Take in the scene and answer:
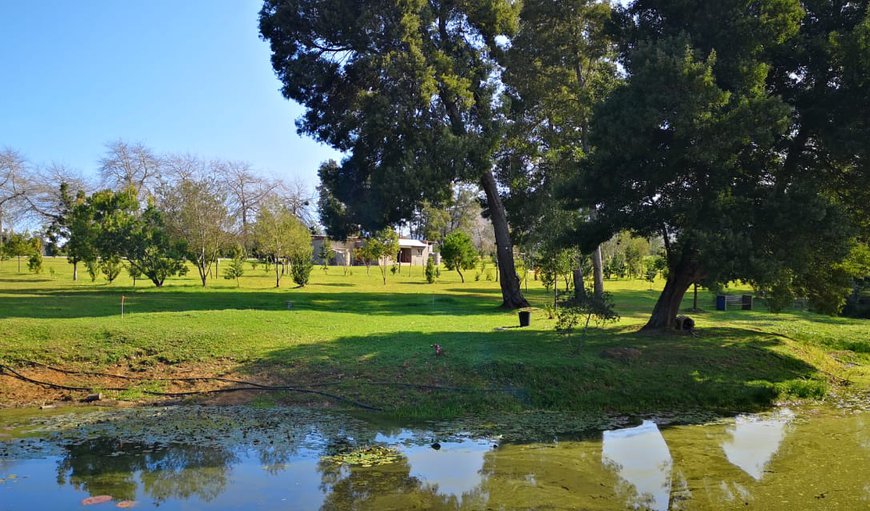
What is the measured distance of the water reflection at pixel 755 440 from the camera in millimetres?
7953

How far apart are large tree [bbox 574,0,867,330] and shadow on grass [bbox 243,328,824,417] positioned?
6.22ft

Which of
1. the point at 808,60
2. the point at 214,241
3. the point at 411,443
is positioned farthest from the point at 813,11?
the point at 214,241

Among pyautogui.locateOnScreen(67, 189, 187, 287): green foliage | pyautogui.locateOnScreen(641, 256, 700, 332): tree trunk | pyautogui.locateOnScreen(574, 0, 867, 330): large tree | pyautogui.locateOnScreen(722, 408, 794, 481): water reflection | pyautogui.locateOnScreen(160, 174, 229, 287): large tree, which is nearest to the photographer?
pyautogui.locateOnScreen(722, 408, 794, 481): water reflection

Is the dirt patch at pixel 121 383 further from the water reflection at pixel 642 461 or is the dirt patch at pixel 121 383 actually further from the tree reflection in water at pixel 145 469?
the water reflection at pixel 642 461

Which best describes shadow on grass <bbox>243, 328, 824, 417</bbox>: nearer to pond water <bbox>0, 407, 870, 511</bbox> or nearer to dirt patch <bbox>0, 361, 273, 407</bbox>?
dirt patch <bbox>0, 361, 273, 407</bbox>

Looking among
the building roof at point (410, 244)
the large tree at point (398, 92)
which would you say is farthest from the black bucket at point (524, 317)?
the building roof at point (410, 244)

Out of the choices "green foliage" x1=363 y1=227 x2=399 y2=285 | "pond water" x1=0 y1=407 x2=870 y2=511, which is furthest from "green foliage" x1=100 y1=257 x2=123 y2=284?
"pond water" x1=0 y1=407 x2=870 y2=511

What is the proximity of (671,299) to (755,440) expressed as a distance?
22.4 feet

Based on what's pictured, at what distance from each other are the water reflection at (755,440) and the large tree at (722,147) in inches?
103

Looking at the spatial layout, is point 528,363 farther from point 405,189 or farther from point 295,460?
point 405,189

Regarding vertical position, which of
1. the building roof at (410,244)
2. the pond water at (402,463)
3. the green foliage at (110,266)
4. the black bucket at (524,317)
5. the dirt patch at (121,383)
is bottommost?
the pond water at (402,463)

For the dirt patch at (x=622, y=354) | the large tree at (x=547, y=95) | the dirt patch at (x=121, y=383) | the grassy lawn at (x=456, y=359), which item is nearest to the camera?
the dirt patch at (x=121, y=383)

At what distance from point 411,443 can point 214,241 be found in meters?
30.7

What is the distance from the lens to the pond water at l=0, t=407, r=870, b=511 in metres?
6.51
